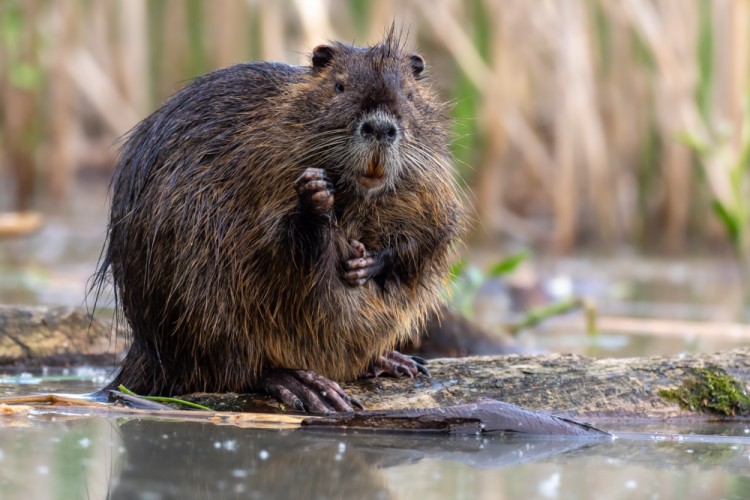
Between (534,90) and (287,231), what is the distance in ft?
28.6

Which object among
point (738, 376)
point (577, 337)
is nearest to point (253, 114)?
point (738, 376)

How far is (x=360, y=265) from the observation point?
321 centimetres

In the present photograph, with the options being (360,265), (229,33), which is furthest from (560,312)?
(229,33)

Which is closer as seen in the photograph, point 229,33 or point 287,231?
point 287,231

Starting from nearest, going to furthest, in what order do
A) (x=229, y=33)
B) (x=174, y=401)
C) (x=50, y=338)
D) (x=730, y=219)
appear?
(x=174, y=401), (x=50, y=338), (x=730, y=219), (x=229, y=33)

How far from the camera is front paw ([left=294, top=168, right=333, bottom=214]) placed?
3.06 meters

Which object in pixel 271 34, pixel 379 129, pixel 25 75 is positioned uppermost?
pixel 271 34

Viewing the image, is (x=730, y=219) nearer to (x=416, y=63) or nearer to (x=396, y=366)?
(x=416, y=63)

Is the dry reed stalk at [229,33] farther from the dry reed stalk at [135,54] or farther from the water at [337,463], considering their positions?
the water at [337,463]

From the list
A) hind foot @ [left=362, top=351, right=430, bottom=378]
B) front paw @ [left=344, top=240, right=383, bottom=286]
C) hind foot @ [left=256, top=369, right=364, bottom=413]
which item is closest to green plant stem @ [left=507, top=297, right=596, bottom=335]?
hind foot @ [left=362, top=351, right=430, bottom=378]

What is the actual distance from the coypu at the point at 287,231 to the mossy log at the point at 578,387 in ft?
0.34

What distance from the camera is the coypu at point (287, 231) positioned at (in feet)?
10.3

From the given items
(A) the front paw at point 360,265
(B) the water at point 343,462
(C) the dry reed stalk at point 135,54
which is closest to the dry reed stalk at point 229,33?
(C) the dry reed stalk at point 135,54

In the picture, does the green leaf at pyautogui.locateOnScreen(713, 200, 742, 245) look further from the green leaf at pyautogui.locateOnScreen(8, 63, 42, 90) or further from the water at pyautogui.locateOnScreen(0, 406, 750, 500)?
the water at pyautogui.locateOnScreen(0, 406, 750, 500)
